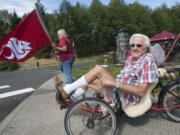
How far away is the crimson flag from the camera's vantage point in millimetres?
2805

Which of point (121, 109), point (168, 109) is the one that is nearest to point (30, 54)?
point (121, 109)

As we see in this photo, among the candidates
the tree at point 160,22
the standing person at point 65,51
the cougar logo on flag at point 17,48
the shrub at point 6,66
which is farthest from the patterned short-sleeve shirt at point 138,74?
the tree at point 160,22

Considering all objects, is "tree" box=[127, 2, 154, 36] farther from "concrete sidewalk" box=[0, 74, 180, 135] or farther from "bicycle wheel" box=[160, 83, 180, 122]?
"concrete sidewalk" box=[0, 74, 180, 135]

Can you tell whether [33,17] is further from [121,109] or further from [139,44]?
[121,109]

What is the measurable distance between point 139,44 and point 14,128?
102 inches

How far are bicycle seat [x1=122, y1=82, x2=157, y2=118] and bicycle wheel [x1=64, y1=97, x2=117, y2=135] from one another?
0.98 feet

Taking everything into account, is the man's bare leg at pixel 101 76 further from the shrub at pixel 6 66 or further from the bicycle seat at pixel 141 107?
the shrub at pixel 6 66

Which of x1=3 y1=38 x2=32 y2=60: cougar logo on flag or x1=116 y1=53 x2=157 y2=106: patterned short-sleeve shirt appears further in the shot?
x1=3 y1=38 x2=32 y2=60: cougar logo on flag

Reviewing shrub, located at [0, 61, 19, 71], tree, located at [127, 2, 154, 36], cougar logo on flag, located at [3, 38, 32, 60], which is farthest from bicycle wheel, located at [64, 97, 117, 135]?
tree, located at [127, 2, 154, 36]

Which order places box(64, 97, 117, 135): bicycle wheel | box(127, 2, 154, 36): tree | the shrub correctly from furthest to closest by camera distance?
box(127, 2, 154, 36): tree → the shrub → box(64, 97, 117, 135): bicycle wheel

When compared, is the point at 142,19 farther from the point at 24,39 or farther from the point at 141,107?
the point at 141,107

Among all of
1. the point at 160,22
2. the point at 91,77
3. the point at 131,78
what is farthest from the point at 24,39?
the point at 160,22

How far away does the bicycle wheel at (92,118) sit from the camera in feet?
6.31

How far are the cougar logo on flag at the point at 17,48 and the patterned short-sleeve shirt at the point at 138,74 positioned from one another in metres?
2.05
